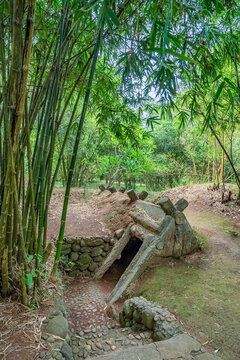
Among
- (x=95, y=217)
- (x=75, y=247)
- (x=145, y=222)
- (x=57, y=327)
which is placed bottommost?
(x=75, y=247)

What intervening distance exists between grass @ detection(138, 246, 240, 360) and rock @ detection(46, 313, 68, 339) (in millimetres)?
1067

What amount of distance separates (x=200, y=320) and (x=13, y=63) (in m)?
2.43

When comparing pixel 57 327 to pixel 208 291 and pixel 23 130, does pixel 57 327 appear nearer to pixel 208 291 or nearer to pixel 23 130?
pixel 23 130

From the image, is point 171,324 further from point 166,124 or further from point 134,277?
point 166,124

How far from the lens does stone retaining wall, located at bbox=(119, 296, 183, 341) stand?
5.87ft

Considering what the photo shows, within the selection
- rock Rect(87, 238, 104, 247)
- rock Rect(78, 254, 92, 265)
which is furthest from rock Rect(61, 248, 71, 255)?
rock Rect(87, 238, 104, 247)

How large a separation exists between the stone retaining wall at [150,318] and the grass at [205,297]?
5.3 inches

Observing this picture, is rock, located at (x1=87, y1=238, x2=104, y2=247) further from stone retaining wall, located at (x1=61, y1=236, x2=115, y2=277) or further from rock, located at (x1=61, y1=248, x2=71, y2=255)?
rock, located at (x1=61, y1=248, x2=71, y2=255)

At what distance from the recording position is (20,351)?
46.5 inches

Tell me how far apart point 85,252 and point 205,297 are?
1.96 meters

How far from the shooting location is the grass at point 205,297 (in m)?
1.79

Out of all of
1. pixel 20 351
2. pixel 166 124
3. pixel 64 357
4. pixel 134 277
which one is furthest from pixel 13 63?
pixel 166 124

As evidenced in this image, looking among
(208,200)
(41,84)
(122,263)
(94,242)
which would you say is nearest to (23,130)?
(41,84)

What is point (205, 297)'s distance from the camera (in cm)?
231
